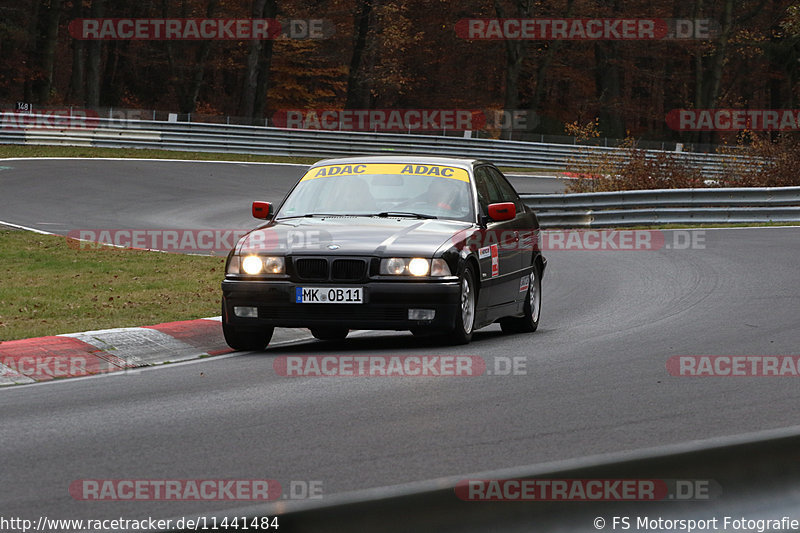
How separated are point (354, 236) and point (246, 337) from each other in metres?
1.23

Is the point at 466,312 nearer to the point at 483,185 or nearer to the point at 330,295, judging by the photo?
the point at 330,295

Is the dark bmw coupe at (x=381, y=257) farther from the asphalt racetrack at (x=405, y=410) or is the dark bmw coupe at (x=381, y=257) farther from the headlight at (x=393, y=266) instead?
the asphalt racetrack at (x=405, y=410)

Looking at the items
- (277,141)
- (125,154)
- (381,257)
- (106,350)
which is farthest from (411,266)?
(277,141)

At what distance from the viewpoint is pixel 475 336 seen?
11547 millimetres

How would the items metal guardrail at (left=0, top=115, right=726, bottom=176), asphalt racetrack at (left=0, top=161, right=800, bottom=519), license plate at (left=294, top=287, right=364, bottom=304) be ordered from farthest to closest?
metal guardrail at (left=0, top=115, right=726, bottom=176) → license plate at (left=294, top=287, right=364, bottom=304) → asphalt racetrack at (left=0, top=161, right=800, bottom=519)

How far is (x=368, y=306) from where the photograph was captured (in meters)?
9.48

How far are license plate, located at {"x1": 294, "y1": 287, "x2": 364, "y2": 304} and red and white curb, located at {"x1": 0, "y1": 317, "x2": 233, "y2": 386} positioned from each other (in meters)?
1.12

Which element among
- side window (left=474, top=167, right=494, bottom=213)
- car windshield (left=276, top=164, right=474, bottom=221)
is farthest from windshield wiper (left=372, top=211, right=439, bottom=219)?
side window (left=474, top=167, right=494, bottom=213)

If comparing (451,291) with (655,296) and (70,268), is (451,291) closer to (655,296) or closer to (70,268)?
(655,296)

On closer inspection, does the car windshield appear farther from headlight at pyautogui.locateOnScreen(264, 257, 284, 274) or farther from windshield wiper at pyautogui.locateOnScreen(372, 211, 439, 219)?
headlight at pyautogui.locateOnScreen(264, 257, 284, 274)

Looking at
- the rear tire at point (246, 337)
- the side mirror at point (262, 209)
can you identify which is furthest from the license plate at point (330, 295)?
the side mirror at point (262, 209)

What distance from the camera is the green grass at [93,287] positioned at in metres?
11.4

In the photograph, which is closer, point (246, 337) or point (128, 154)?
point (246, 337)

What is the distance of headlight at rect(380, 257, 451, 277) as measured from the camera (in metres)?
9.55
